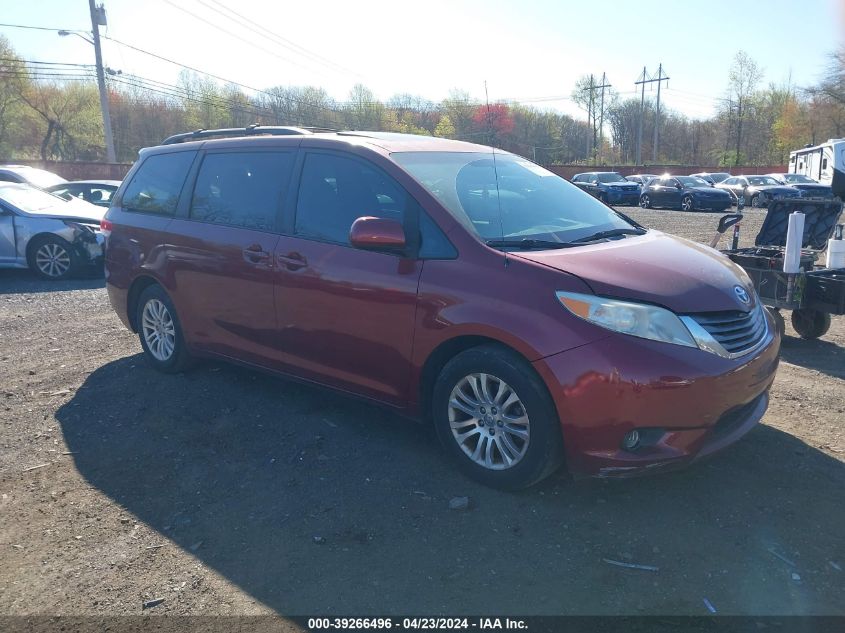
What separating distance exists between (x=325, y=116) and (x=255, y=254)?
5222 centimetres

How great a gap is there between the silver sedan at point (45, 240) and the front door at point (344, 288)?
25.0ft

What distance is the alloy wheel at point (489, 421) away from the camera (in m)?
3.55

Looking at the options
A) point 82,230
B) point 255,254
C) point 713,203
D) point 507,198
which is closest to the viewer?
point 507,198

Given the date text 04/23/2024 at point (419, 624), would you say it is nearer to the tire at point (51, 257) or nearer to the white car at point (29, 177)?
the tire at point (51, 257)

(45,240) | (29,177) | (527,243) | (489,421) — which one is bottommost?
(489,421)

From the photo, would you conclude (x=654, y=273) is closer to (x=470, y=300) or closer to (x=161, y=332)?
(x=470, y=300)

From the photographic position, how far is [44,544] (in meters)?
3.36

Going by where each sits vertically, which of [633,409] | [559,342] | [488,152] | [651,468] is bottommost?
[651,468]

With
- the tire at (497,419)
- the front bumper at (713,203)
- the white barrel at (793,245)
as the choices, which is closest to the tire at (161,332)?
the tire at (497,419)

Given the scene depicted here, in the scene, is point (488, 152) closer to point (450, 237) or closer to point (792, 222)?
point (450, 237)

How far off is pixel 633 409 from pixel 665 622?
A: 93 cm

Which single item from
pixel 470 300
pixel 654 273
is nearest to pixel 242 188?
pixel 470 300

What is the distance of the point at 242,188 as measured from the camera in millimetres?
4953

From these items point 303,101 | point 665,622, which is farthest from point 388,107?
point 665,622
